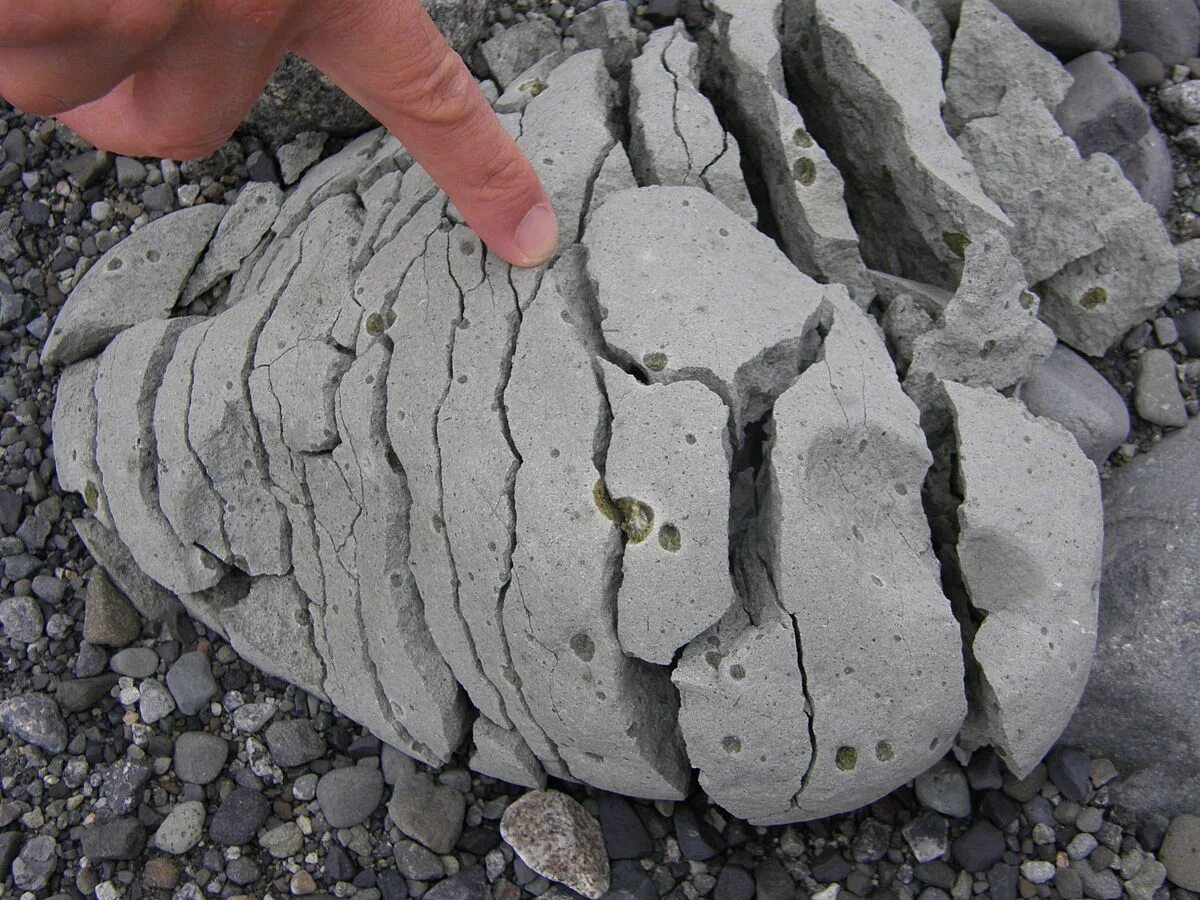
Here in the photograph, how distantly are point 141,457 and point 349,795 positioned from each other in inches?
41.5

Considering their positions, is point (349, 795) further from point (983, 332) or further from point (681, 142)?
point (983, 332)

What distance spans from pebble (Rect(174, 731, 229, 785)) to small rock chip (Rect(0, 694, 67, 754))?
326mm

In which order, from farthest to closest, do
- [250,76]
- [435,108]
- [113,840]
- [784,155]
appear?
[113,840] < [784,155] < [435,108] < [250,76]

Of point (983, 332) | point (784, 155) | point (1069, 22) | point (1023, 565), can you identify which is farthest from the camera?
point (1069, 22)

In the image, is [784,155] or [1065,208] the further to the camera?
[1065,208]

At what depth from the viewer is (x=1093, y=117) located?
315 cm

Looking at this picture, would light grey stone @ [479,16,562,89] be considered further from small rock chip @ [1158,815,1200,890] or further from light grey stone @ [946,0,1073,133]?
small rock chip @ [1158,815,1200,890]

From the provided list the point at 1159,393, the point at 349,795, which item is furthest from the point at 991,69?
the point at 349,795

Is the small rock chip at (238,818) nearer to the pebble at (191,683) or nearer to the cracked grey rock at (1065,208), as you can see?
the pebble at (191,683)

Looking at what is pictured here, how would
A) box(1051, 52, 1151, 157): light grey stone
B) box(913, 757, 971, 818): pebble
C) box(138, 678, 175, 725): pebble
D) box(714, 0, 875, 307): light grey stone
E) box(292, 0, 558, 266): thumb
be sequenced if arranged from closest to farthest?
box(292, 0, 558, 266): thumb < box(714, 0, 875, 307): light grey stone < box(913, 757, 971, 818): pebble < box(138, 678, 175, 725): pebble < box(1051, 52, 1151, 157): light grey stone

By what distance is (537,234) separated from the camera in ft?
8.13

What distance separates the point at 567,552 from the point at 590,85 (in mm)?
1264

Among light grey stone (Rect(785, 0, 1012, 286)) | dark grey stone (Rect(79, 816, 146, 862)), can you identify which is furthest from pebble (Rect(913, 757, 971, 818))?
dark grey stone (Rect(79, 816, 146, 862))

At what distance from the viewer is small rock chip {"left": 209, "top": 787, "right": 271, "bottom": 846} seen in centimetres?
288
